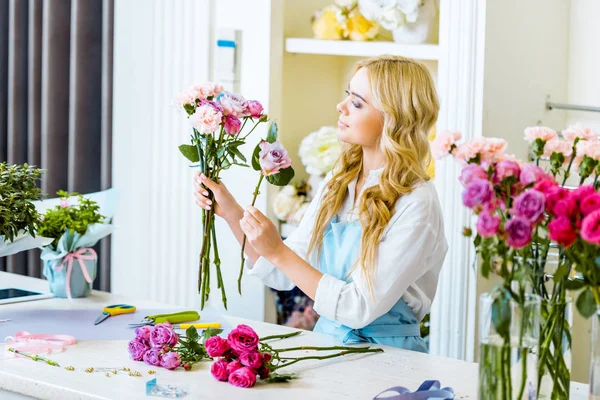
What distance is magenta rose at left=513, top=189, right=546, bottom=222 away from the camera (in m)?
1.21

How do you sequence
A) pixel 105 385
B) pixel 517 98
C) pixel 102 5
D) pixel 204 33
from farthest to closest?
pixel 102 5
pixel 204 33
pixel 517 98
pixel 105 385

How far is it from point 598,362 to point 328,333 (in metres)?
0.87

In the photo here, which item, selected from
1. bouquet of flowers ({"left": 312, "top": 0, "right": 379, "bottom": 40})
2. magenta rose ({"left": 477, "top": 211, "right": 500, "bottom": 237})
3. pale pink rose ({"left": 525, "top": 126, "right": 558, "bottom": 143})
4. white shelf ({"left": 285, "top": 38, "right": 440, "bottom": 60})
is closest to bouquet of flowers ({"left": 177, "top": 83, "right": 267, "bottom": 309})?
pale pink rose ({"left": 525, "top": 126, "right": 558, "bottom": 143})

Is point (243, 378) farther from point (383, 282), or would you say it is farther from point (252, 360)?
point (383, 282)

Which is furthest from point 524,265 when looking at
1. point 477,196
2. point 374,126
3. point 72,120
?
point 72,120

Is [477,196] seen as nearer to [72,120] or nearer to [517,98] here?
[517,98]

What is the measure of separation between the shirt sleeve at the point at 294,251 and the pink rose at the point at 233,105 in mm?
471

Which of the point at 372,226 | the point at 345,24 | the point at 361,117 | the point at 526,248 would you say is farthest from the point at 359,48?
the point at 526,248

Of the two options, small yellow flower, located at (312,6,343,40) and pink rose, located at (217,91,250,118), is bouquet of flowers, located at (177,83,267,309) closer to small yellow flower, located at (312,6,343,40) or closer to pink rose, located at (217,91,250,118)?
pink rose, located at (217,91,250,118)

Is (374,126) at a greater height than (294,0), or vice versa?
(294,0)

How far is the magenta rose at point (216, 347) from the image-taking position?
1713 millimetres

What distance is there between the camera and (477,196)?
122 cm

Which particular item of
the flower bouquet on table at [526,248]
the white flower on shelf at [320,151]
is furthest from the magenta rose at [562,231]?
the white flower on shelf at [320,151]

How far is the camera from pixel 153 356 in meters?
1.76
